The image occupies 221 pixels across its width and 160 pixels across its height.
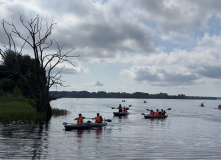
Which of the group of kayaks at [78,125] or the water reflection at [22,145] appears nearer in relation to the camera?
the water reflection at [22,145]

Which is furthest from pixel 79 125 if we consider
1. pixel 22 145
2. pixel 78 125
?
pixel 22 145

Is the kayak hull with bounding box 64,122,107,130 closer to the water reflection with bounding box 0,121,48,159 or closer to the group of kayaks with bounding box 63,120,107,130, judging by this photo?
the group of kayaks with bounding box 63,120,107,130

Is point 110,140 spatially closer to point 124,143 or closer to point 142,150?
point 124,143

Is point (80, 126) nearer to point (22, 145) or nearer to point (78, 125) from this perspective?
point (78, 125)

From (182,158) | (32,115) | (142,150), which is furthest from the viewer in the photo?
(32,115)

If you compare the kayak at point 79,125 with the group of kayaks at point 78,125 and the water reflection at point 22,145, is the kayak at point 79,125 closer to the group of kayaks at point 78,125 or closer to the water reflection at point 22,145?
the group of kayaks at point 78,125

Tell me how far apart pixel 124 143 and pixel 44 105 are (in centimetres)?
2063

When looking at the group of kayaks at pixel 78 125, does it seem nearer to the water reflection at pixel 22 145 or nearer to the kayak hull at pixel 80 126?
the kayak hull at pixel 80 126

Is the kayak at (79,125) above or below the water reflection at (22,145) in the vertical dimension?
above

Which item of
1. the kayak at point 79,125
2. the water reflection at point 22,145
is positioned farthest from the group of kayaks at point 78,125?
the water reflection at point 22,145

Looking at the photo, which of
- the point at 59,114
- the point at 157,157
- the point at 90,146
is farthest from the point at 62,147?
the point at 59,114

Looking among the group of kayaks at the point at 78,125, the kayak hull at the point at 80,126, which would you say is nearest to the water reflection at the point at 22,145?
the group of kayaks at the point at 78,125

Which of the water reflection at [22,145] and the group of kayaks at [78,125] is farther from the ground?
the group of kayaks at [78,125]

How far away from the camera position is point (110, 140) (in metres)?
25.3
